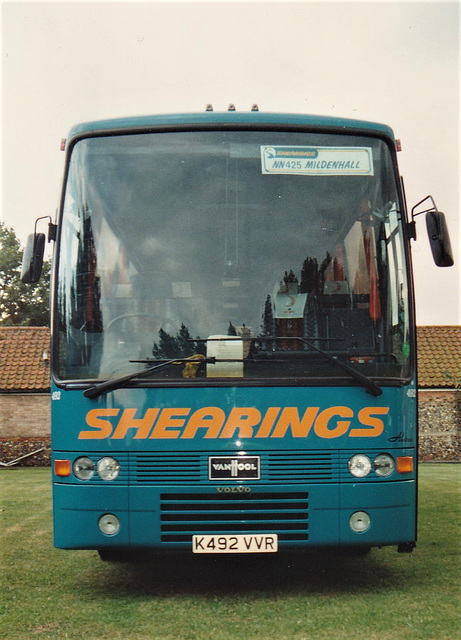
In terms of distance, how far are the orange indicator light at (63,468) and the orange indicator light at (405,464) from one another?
7.58 feet

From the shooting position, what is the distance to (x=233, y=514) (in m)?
5.54

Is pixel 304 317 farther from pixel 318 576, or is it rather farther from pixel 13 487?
pixel 13 487

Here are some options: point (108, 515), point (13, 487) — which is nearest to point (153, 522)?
point (108, 515)

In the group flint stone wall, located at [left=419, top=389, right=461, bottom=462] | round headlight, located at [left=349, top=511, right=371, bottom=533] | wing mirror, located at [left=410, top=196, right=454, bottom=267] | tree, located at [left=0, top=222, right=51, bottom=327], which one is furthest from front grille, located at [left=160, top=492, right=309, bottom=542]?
tree, located at [left=0, top=222, right=51, bottom=327]

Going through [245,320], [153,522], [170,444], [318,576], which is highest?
[245,320]

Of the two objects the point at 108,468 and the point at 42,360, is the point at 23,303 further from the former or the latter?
the point at 108,468

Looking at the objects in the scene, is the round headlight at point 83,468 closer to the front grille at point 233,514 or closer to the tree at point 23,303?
the front grille at point 233,514

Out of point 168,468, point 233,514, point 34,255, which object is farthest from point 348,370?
point 34,255

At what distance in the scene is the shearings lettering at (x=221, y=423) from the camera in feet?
18.4

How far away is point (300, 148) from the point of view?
6113mm

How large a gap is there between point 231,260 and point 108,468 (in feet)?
5.55

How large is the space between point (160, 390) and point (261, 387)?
699mm

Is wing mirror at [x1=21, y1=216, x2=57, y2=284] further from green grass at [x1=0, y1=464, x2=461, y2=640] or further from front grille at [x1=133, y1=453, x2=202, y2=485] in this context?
green grass at [x1=0, y1=464, x2=461, y2=640]

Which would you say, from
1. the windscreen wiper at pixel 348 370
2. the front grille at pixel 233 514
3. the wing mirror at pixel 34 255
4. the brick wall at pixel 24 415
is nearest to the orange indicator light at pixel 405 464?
the windscreen wiper at pixel 348 370
